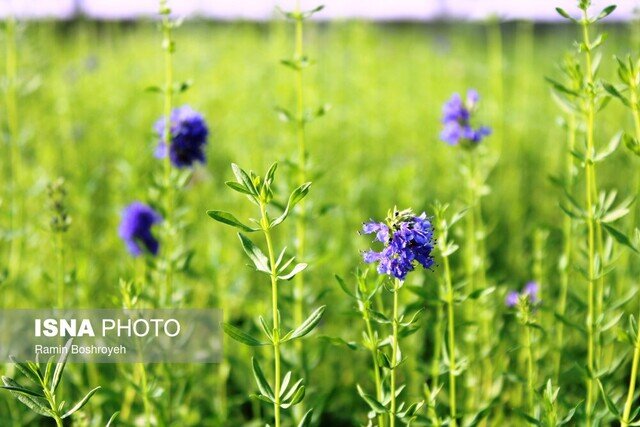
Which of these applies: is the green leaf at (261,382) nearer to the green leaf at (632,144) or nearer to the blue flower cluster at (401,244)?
the blue flower cluster at (401,244)

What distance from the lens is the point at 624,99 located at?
141 cm

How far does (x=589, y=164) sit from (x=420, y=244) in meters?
0.54

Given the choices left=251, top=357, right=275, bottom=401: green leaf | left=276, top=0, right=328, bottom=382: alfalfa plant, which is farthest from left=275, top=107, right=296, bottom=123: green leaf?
left=251, top=357, right=275, bottom=401: green leaf

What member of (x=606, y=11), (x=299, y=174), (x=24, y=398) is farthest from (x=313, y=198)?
(x=24, y=398)

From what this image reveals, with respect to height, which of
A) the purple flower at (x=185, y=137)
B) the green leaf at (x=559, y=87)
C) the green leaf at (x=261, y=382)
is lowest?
the green leaf at (x=261, y=382)

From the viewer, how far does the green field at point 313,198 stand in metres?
2.14

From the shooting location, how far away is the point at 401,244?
125 centimetres

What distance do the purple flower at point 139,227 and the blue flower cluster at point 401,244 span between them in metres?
1.22

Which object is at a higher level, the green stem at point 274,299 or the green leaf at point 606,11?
the green leaf at point 606,11

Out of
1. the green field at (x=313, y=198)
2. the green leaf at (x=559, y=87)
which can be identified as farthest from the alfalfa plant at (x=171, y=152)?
the green leaf at (x=559, y=87)

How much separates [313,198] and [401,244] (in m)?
1.47

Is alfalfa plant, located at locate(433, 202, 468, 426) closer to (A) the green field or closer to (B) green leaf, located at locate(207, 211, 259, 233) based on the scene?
(A) the green field

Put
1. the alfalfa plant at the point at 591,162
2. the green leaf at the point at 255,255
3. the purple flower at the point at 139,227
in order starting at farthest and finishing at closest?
the purple flower at the point at 139,227
the alfalfa plant at the point at 591,162
the green leaf at the point at 255,255

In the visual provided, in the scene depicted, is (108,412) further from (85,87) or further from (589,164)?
(85,87)
